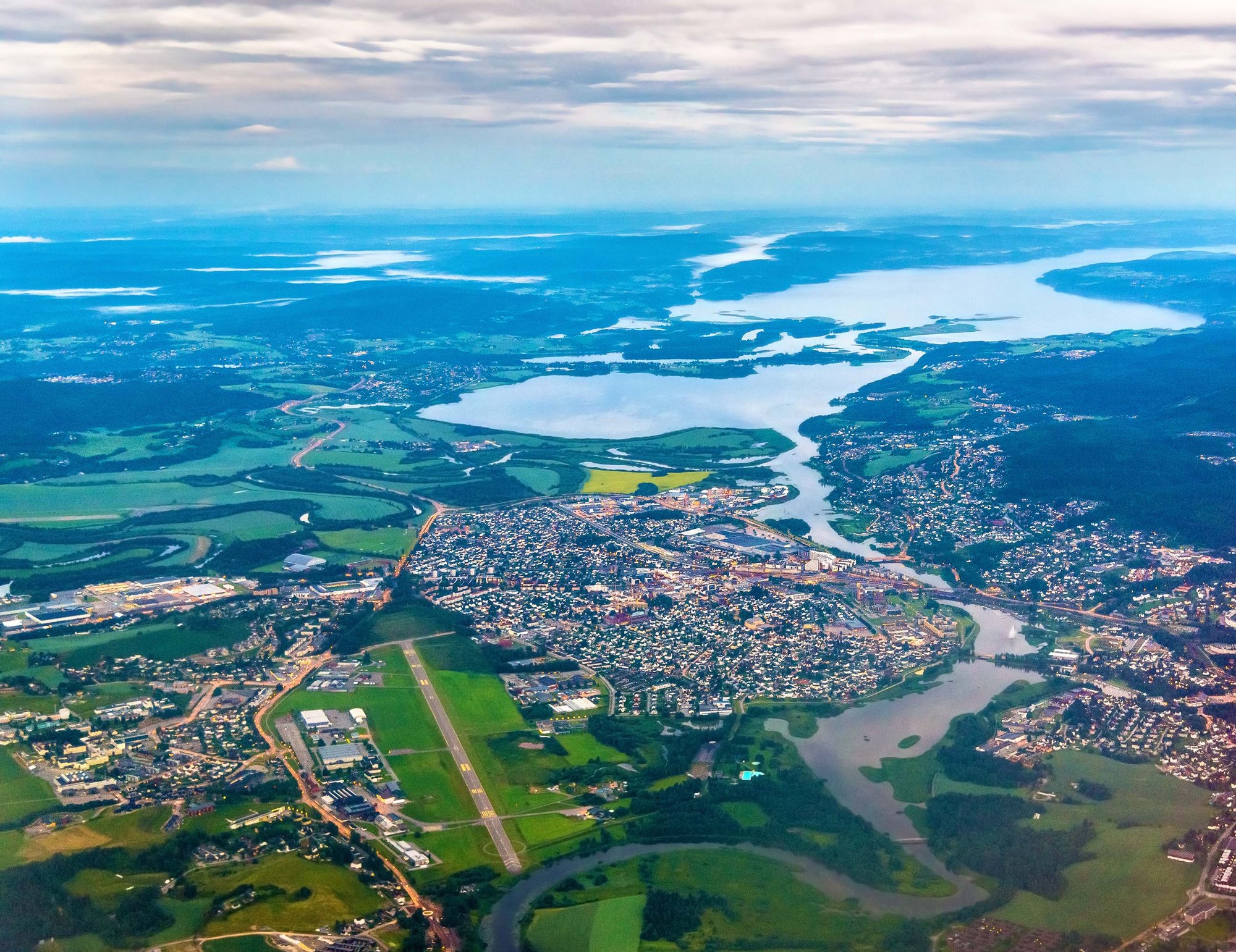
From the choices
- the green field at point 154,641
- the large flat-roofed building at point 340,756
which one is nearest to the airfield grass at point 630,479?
the green field at point 154,641

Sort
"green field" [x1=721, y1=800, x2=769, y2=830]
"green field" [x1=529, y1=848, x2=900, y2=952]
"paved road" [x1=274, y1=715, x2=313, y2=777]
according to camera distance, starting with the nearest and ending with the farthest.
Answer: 1. "green field" [x1=529, y1=848, x2=900, y2=952]
2. "green field" [x1=721, y1=800, x2=769, y2=830]
3. "paved road" [x1=274, y1=715, x2=313, y2=777]

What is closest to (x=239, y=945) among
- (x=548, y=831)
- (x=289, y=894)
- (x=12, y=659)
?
(x=289, y=894)

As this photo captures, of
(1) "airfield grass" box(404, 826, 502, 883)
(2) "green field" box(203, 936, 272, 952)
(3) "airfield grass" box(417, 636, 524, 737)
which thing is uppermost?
(2) "green field" box(203, 936, 272, 952)

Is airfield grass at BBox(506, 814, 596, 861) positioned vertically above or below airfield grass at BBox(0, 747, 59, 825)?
below

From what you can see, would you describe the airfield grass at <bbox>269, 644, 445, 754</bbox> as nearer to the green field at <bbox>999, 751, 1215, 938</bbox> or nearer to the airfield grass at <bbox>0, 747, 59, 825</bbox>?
the airfield grass at <bbox>0, 747, 59, 825</bbox>

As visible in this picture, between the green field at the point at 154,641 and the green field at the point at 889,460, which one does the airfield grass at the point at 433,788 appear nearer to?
the green field at the point at 154,641

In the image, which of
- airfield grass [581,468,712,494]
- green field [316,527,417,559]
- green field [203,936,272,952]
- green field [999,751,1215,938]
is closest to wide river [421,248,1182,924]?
green field [999,751,1215,938]

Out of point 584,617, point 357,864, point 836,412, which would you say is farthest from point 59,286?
point 357,864

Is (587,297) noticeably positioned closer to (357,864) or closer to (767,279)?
(767,279)

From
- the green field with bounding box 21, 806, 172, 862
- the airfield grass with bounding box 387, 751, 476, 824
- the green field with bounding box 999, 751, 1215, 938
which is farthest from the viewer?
the airfield grass with bounding box 387, 751, 476, 824
